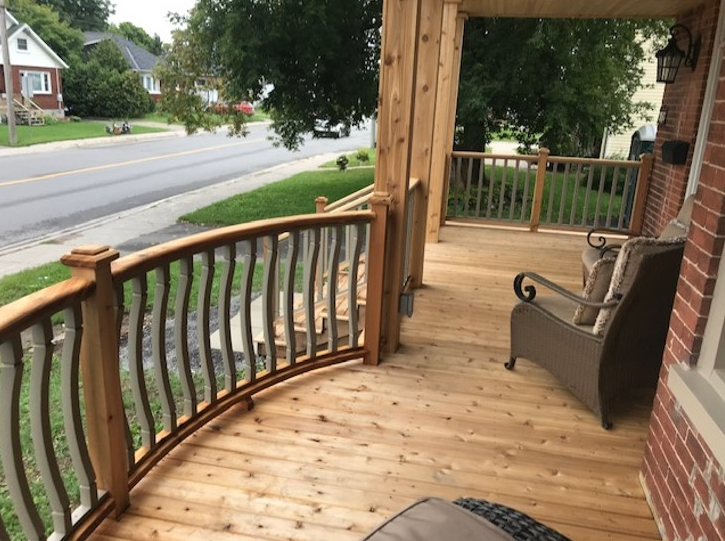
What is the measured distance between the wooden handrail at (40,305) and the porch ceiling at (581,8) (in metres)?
5.08

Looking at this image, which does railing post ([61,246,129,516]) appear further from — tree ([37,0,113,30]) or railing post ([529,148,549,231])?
tree ([37,0,113,30])

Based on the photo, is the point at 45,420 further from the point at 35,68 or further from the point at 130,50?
the point at 130,50

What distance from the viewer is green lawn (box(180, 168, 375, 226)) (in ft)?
35.5

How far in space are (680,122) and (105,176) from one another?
42.0 feet

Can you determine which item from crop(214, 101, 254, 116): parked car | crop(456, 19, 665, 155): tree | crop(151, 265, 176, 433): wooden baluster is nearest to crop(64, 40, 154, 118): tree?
crop(214, 101, 254, 116): parked car

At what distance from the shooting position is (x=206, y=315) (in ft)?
8.29

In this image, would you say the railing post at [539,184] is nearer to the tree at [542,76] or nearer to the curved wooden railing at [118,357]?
the tree at [542,76]

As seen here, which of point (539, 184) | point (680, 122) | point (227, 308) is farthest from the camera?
point (539, 184)

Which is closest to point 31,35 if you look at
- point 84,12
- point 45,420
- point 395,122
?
point 84,12

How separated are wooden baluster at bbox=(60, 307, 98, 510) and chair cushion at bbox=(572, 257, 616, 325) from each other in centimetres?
218

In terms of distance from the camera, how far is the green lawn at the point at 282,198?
35.5ft

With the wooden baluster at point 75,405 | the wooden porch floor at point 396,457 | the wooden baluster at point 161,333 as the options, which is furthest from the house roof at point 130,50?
the wooden baluster at point 75,405

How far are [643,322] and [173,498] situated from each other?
7.02 ft

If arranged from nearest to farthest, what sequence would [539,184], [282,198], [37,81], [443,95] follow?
[443,95] < [539,184] < [282,198] < [37,81]
